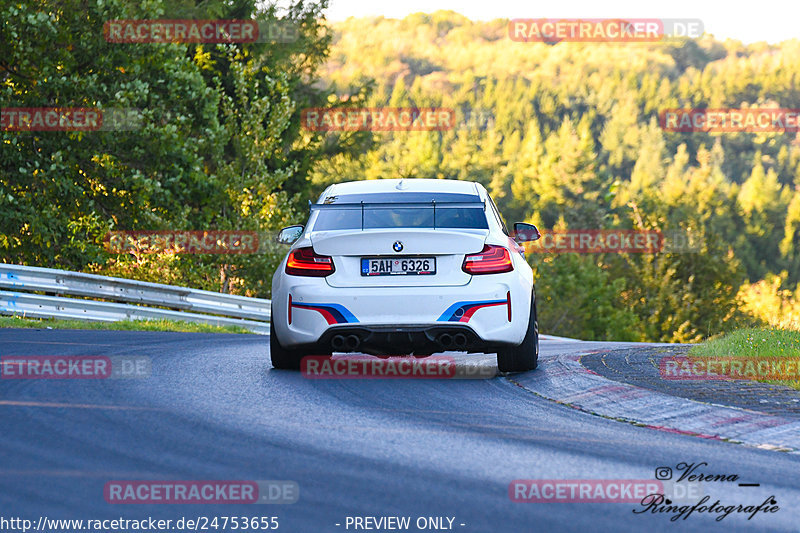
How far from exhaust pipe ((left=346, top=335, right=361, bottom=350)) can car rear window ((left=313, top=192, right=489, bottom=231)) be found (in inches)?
41.9

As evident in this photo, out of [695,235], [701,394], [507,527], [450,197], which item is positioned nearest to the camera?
[507,527]

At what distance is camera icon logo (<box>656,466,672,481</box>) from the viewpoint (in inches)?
210

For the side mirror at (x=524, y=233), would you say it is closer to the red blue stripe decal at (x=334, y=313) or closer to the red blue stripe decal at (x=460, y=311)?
the red blue stripe decal at (x=460, y=311)

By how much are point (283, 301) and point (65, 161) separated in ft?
54.7

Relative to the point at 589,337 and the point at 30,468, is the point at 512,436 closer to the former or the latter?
the point at 30,468

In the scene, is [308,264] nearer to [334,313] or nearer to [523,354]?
[334,313]

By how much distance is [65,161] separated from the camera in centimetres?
2436

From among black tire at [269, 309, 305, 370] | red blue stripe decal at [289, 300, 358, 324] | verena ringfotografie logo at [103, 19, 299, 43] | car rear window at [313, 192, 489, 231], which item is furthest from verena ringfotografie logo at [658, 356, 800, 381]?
verena ringfotografie logo at [103, 19, 299, 43]

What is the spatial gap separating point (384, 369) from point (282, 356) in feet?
3.15

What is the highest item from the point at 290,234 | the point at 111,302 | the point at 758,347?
the point at 290,234

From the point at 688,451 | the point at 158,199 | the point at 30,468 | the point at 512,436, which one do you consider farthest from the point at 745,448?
the point at 158,199

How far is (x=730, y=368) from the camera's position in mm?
10133

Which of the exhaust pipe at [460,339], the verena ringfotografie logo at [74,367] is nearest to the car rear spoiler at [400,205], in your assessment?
the exhaust pipe at [460,339]

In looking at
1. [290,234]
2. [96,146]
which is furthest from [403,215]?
[96,146]
